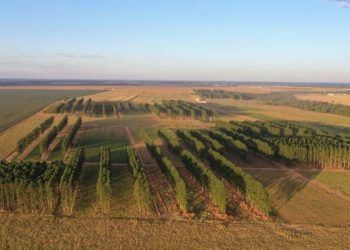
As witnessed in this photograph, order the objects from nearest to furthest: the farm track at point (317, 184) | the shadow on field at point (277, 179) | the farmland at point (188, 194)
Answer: the farmland at point (188, 194) < the shadow on field at point (277, 179) < the farm track at point (317, 184)

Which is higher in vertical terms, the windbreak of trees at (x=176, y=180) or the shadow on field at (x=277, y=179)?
the windbreak of trees at (x=176, y=180)

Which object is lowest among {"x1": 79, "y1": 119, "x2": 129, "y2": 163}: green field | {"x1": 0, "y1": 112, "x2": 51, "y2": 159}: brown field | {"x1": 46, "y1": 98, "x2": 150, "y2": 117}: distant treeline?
{"x1": 79, "y1": 119, "x2": 129, "y2": 163}: green field

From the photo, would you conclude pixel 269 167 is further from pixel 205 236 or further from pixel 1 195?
pixel 1 195

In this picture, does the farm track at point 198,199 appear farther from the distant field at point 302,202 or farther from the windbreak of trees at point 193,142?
the distant field at point 302,202

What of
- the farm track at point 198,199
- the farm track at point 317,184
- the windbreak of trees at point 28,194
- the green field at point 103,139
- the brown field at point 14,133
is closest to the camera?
the windbreak of trees at point 28,194

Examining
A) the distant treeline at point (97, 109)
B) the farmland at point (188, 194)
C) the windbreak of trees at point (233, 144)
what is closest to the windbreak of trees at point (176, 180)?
the farmland at point (188, 194)

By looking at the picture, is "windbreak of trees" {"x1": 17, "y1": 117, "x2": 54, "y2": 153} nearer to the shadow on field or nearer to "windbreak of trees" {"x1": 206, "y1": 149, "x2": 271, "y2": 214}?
"windbreak of trees" {"x1": 206, "y1": 149, "x2": 271, "y2": 214}

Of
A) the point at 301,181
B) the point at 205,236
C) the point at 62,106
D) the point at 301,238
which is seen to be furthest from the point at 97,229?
the point at 62,106

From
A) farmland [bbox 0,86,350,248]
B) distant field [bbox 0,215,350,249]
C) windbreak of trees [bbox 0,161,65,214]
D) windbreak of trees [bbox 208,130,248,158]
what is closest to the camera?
distant field [bbox 0,215,350,249]

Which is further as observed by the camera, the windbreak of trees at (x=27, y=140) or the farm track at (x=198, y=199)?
the windbreak of trees at (x=27, y=140)

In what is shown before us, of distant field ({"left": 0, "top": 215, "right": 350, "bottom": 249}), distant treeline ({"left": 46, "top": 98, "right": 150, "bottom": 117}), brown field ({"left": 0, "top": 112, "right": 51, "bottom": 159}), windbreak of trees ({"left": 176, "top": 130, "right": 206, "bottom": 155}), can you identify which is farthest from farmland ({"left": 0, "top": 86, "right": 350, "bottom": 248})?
distant treeline ({"left": 46, "top": 98, "right": 150, "bottom": 117})

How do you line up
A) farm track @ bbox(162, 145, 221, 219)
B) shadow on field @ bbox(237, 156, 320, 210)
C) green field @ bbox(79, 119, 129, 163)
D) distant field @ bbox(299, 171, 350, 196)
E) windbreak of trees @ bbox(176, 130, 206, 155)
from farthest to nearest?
1. green field @ bbox(79, 119, 129, 163)
2. windbreak of trees @ bbox(176, 130, 206, 155)
3. distant field @ bbox(299, 171, 350, 196)
4. shadow on field @ bbox(237, 156, 320, 210)
5. farm track @ bbox(162, 145, 221, 219)
